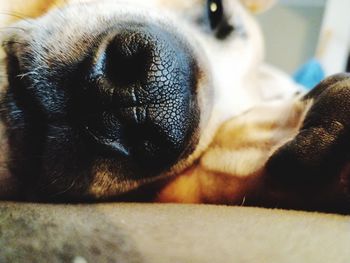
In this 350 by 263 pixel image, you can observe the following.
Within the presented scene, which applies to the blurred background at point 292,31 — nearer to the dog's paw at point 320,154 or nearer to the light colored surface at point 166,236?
the dog's paw at point 320,154

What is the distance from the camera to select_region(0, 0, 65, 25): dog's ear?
1.13 metres

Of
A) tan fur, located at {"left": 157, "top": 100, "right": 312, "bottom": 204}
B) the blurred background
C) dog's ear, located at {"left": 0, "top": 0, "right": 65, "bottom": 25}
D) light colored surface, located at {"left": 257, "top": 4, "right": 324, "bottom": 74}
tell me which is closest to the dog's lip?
tan fur, located at {"left": 157, "top": 100, "right": 312, "bottom": 204}

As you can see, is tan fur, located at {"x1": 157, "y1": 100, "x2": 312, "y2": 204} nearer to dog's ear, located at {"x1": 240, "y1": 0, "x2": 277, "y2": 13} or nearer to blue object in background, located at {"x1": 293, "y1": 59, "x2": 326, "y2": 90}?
dog's ear, located at {"x1": 240, "y1": 0, "x2": 277, "y2": 13}

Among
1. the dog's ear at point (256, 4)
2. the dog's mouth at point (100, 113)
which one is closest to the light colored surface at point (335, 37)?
the dog's ear at point (256, 4)

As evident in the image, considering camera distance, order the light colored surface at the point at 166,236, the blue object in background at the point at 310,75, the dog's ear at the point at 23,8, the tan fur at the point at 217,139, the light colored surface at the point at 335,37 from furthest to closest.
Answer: the light colored surface at the point at 335,37
the blue object in background at the point at 310,75
the dog's ear at the point at 23,8
the tan fur at the point at 217,139
the light colored surface at the point at 166,236

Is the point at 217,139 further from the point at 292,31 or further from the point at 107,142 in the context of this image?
the point at 292,31

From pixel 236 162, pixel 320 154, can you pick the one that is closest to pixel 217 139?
pixel 236 162

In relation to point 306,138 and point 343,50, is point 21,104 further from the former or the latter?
point 343,50

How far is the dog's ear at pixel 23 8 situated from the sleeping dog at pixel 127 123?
1.5 inches

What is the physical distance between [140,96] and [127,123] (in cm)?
5

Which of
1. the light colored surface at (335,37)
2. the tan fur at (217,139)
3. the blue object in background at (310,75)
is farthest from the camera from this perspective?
the light colored surface at (335,37)

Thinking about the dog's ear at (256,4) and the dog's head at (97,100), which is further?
the dog's ear at (256,4)

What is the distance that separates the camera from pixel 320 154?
32.7 inches

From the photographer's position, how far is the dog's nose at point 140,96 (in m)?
0.82
